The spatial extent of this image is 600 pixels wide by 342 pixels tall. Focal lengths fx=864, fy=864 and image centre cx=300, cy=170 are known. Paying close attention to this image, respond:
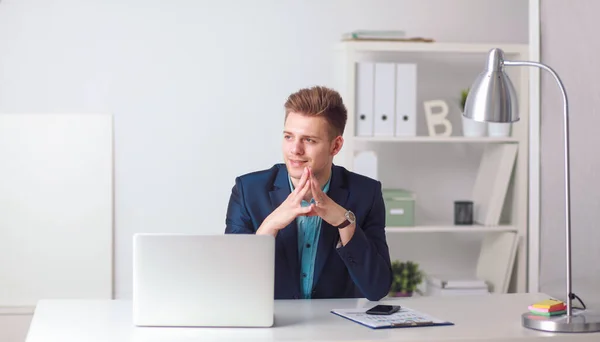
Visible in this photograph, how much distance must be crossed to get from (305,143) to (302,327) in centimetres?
66

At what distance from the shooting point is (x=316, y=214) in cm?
250

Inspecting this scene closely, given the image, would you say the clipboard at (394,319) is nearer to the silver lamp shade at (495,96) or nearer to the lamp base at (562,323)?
the lamp base at (562,323)

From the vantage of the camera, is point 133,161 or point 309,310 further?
point 133,161

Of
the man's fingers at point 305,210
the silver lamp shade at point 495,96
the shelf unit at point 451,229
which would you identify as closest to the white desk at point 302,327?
the man's fingers at point 305,210

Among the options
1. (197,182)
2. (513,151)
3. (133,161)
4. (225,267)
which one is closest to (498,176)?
(513,151)

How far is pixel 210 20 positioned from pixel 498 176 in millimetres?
1591

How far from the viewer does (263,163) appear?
13.9 feet

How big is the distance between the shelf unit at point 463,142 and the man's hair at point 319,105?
1325mm

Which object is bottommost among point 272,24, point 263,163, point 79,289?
point 79,289

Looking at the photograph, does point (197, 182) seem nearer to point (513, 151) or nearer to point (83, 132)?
point (83, 132)

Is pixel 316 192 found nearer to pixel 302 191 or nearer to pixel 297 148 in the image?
pixel 302 191

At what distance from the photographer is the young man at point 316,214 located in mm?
2551

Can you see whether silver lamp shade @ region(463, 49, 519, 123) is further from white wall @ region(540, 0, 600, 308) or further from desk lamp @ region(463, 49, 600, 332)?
white wall @ region(540, 0, 600, 308)

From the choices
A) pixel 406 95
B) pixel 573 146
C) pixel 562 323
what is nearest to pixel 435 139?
pixel 406 95
